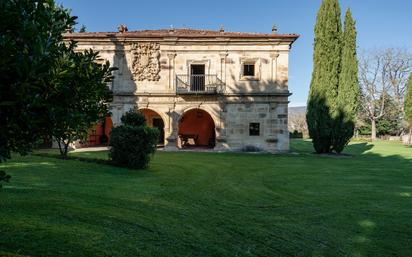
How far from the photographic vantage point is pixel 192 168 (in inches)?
430

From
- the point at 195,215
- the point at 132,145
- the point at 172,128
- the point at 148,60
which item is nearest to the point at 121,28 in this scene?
the point at 148,60

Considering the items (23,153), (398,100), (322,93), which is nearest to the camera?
(23,153)

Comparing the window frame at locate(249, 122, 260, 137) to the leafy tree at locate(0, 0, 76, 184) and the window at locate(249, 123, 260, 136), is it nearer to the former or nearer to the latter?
the window at locate(249, 123, 260, 136)

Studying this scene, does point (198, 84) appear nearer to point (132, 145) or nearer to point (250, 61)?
point (250, 61)

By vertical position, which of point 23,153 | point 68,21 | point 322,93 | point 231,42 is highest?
point 231,42

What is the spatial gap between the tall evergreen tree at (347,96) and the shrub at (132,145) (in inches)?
507

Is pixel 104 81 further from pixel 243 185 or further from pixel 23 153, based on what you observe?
pixel 243 185

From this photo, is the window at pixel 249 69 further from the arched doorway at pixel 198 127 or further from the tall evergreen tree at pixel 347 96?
the arched doorway at pixel 198 127

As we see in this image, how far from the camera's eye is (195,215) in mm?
5234

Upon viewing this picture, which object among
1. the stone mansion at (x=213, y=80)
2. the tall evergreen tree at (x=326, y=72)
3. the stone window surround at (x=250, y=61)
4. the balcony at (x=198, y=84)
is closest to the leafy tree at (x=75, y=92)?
the balcony at (x=198, y=84)

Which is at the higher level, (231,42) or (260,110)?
(231,42)

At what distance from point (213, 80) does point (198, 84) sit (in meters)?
1.07

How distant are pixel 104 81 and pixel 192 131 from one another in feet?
70.0

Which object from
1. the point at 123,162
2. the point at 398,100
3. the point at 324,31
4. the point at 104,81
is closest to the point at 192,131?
the point at 324,31
